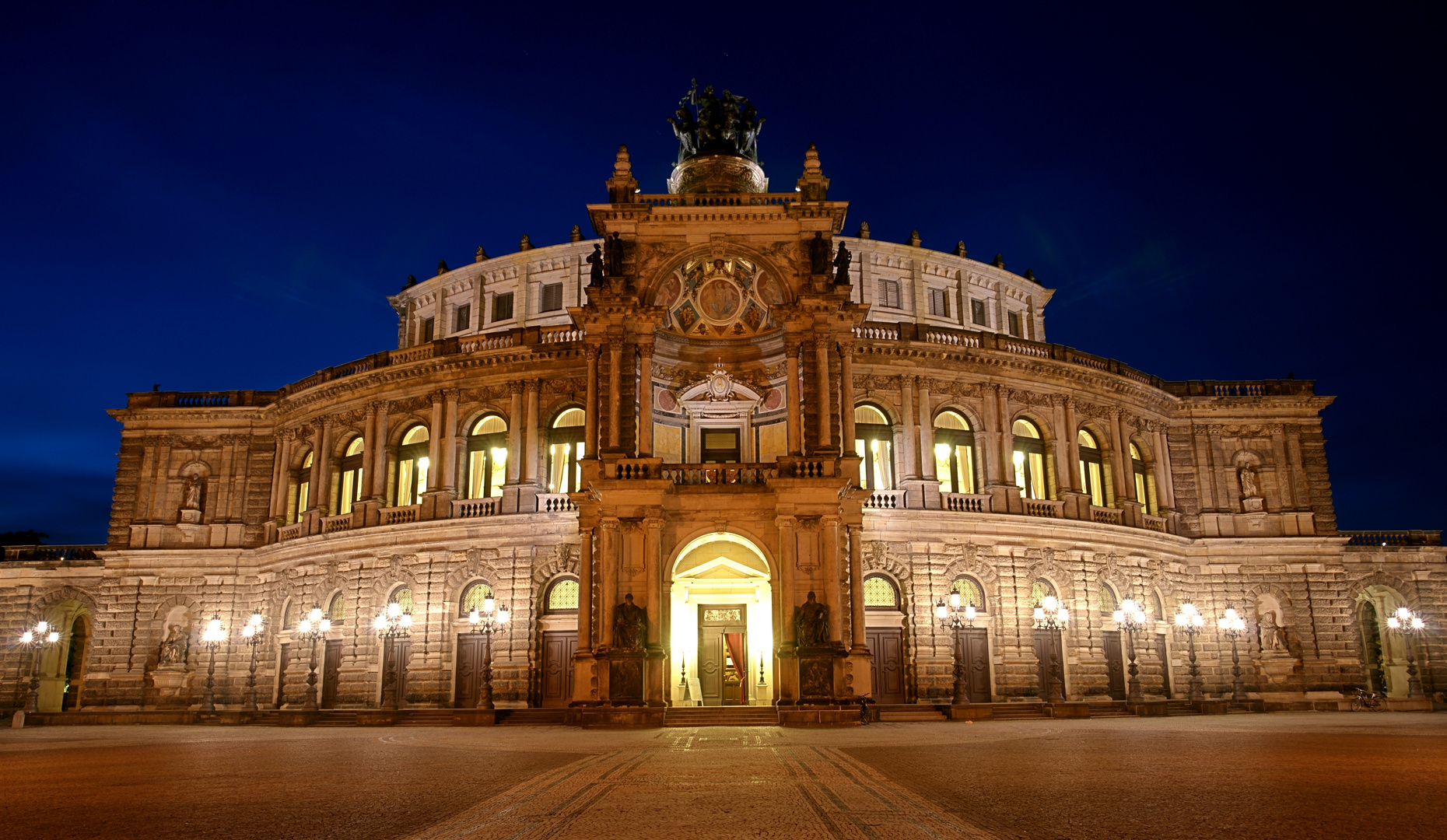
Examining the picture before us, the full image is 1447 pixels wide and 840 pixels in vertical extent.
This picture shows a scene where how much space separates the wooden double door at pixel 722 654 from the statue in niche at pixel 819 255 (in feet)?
38.0

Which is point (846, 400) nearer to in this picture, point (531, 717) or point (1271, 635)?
point (531, 717)

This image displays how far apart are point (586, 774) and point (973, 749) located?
23.7 ft

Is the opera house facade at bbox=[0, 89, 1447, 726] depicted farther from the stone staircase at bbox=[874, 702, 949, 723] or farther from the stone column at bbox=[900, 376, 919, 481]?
the stone staircase at bbox=[874, 702, 949, 723]

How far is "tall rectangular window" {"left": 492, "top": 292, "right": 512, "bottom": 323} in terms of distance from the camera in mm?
49344

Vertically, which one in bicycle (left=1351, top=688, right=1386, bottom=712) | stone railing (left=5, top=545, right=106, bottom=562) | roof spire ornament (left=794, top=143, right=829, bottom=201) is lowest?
bicycle (left=1351, top=688, right=1386, bottom=712)

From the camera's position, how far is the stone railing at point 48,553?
47.4 meters

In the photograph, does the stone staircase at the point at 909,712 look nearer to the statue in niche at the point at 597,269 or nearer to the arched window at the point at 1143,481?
the statue in niche at the point at 597,269

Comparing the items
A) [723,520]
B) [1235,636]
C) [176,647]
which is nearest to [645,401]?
[723,520]

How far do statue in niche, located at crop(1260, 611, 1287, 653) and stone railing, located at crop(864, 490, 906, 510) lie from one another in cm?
1722

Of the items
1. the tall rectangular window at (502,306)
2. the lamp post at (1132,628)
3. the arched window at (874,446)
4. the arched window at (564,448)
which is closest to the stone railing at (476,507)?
the arched window at (564,448)

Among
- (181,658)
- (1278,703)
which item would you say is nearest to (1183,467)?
(1278,703)

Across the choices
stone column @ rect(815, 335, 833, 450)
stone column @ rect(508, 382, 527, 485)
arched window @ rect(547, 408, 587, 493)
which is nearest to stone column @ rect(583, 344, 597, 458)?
stone column @ rect(815, 335, 833, 450)

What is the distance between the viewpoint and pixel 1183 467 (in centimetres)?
4456

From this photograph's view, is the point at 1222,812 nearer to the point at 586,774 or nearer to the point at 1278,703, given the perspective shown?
the point at 586,774
